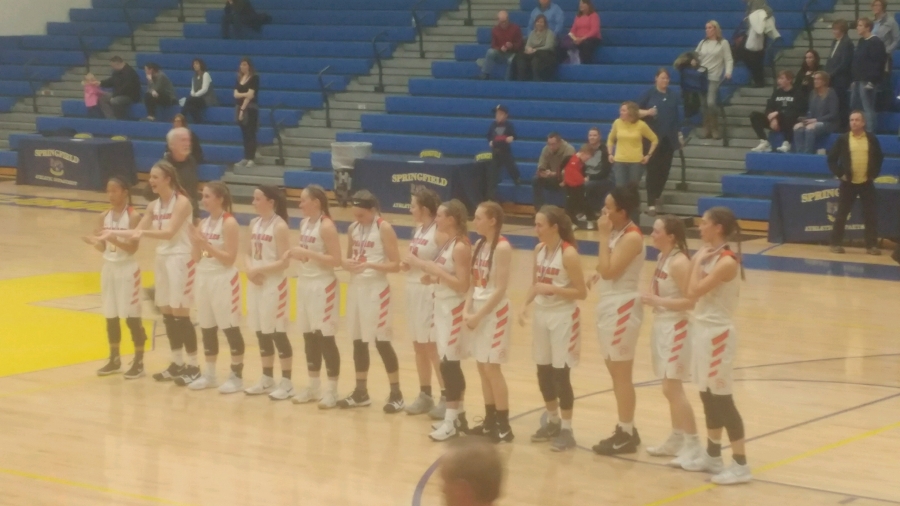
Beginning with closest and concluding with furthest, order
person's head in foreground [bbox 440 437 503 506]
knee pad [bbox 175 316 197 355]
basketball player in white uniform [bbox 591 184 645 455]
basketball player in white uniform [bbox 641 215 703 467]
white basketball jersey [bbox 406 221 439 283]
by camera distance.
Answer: person's head in foreground [bbox 440 437 503 506] < basketball player in white uniform [bbox 641 215 703 467] < basketball player in white uniform [bbox 591 184 645 455] < white basketball jersey [bbox 406 221 439 283] < knee pad [bbox 175 316 197 355]

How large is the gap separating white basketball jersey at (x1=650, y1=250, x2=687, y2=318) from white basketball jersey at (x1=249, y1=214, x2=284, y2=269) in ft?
10.5

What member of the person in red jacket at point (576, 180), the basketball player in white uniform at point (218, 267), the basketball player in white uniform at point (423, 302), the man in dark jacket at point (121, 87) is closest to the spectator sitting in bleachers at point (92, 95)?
the man in dark jacket at point (121, 87)

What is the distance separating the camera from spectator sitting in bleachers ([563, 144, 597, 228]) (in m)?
18.6

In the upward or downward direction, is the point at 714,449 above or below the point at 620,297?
below

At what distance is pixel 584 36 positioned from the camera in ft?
72.3

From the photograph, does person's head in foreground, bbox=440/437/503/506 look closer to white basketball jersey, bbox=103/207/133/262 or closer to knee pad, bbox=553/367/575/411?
knee pad, bbox=553/367/575/411

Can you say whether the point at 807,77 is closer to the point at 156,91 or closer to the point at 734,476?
the point at 734,476

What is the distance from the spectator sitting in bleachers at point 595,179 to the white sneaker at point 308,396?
9.63 meters

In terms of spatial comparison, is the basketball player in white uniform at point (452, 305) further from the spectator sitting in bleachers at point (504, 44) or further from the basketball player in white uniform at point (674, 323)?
the spectator sitting in bleachers at point (504, 44)

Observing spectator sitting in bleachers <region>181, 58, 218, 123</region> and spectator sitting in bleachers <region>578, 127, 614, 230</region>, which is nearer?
spectator sitting in bleachers <region>578, 127, 614, 230</region>

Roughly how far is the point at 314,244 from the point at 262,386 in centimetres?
139

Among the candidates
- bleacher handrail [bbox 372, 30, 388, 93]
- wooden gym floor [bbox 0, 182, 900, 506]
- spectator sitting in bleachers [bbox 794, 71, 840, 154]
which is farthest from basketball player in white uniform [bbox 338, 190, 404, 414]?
bleacher handrail [bbox 372, 30, 388, 93]

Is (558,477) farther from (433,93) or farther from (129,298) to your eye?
(433,93)

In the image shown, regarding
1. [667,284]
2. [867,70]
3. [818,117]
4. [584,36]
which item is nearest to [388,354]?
[667,284]
